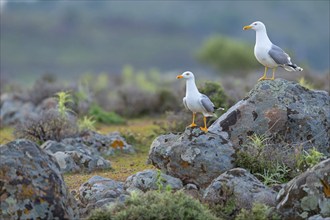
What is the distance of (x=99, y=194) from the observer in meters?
13.2

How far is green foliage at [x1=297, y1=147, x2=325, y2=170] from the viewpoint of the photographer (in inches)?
523

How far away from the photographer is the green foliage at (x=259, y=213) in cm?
1174

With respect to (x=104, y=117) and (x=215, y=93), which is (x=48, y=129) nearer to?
(x=215, y=93)

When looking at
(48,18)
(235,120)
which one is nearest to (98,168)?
(235,120)

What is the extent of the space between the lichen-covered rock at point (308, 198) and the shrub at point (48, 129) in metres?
8.14

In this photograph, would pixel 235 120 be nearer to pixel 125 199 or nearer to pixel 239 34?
pixel 125 199

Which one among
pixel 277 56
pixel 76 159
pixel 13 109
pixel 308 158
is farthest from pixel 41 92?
pixel 308 158

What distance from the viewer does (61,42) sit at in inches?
6132

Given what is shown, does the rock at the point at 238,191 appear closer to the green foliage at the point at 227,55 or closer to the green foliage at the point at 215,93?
the green foliage at the point at 215,93

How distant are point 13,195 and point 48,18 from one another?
157 meters

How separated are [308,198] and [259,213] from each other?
815 mm

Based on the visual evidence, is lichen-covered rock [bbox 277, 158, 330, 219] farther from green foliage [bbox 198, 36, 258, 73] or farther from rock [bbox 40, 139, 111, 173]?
green foliage [bbox 198, 36, 258, 73]

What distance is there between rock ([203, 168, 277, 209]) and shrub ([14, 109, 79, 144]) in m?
6.86

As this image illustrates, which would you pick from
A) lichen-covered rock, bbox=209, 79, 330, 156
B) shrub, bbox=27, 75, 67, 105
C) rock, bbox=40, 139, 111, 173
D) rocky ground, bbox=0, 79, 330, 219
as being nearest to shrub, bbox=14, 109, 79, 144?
rocky ground, bbox=0, 79, 330, 219
